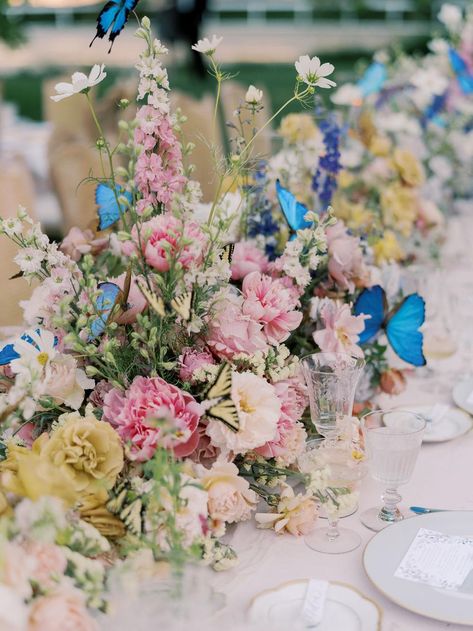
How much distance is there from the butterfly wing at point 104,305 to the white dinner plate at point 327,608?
0.43m

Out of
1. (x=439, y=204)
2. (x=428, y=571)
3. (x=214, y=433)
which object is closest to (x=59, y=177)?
(x=439, y=204)

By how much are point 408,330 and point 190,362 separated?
0.50 m

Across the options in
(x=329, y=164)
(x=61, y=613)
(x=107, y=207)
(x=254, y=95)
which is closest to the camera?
(x=61, y=613)

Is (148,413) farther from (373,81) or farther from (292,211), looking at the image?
(373,81)

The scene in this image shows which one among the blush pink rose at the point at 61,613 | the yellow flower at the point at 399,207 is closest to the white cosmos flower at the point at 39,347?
the blush pink rose at the point at 61,613

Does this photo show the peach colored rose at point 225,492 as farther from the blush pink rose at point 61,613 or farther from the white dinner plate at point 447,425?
the white dinner plate at point 447,425

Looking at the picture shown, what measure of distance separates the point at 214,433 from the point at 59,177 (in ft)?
6.13

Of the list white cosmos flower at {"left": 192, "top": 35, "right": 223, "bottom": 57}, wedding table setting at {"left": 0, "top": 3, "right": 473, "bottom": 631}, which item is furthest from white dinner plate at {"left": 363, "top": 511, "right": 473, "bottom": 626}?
white cosmos flower at {"left": 192, "top": 35, "right": 223, "bottom": 57}

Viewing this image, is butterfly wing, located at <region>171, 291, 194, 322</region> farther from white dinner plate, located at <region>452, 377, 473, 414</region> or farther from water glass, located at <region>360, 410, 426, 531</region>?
white dinner plate, located at <region>452, 377, 473, 414</region>

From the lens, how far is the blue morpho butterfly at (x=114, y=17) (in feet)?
3.97

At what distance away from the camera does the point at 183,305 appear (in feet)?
3.68

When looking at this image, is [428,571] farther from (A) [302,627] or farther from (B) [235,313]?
(B) [235,313]

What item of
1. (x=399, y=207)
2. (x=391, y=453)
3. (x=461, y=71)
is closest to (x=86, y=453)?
(x=391, y=453)

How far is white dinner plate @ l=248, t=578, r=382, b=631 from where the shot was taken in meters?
1.04
